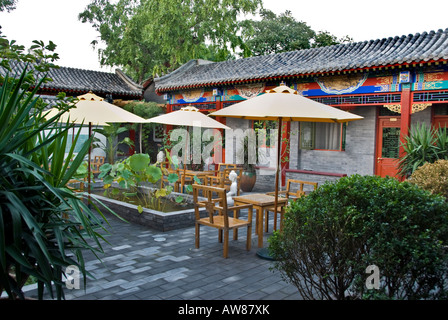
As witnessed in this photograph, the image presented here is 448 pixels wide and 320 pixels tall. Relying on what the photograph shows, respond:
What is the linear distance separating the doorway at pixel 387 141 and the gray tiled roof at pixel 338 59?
67.1 inches

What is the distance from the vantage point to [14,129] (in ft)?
7.57

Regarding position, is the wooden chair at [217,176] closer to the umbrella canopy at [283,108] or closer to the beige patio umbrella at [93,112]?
the beige patio umbrella at [93,112]

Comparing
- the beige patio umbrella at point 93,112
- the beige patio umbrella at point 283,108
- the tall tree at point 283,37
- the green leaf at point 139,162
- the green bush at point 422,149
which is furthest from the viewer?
the tall tree at point 283,37

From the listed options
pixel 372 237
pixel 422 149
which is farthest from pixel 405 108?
pixel 372 237

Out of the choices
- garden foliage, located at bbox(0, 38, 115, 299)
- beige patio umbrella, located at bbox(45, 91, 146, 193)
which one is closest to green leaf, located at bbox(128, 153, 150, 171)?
beige patio umbrella, located at bbox(45, 91, 146, 193)

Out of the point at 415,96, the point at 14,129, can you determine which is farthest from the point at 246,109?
the point at 415,96

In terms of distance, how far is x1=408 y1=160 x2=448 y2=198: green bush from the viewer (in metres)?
5.21

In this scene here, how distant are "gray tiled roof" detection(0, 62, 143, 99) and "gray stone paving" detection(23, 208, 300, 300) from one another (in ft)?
41.0

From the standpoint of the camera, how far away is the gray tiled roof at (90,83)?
16578 millimetres

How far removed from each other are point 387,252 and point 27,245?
215 centimetres

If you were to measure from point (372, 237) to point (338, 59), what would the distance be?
30.5ft

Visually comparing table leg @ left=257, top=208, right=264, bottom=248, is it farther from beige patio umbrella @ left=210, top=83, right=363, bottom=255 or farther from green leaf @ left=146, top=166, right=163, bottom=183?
green leaf @ left=146, top=166, right=163, bottom=183

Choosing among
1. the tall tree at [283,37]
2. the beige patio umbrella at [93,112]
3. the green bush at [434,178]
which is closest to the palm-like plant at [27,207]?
the beige patio umbrella at [93,112]
